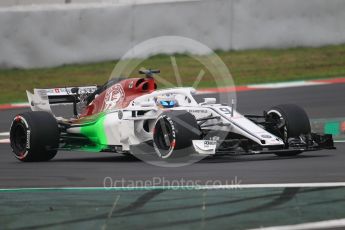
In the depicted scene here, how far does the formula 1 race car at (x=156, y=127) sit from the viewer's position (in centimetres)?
1386

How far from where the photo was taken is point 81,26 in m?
25.0

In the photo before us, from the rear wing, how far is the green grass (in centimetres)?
730

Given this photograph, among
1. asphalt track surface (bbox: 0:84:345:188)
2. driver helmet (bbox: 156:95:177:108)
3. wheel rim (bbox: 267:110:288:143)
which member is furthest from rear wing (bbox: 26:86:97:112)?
wheel rim (bbox: 267:110:288:143)

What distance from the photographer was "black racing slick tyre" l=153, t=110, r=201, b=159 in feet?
45.0

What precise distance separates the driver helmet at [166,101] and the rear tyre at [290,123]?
4.75 ft

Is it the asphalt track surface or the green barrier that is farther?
the green barrier

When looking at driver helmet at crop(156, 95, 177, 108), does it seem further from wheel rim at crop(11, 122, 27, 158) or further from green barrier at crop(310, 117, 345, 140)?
green barrier at crop(310, 117, 345, 140)

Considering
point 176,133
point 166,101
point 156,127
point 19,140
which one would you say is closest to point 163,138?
point 156,127

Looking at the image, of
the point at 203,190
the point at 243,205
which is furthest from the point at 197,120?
the point at 243,205

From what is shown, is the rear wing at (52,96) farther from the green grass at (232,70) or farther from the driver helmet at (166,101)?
the green grass at (232,70)

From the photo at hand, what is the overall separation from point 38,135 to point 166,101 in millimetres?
1925

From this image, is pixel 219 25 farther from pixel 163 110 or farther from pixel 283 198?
pixel 283 198

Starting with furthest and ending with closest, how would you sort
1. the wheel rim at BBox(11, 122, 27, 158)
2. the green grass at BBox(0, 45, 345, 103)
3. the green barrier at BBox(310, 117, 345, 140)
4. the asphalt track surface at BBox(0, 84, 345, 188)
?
the green grass at BBox(0, 45, 345, 103), the green barrier at BBox(310, 117, 345, 140), the wheel rim at BBox(11, 122, 27, 158), the asphalt track surface at BBox(0, 84, 345, 188)

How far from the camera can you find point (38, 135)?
15.0 metres
